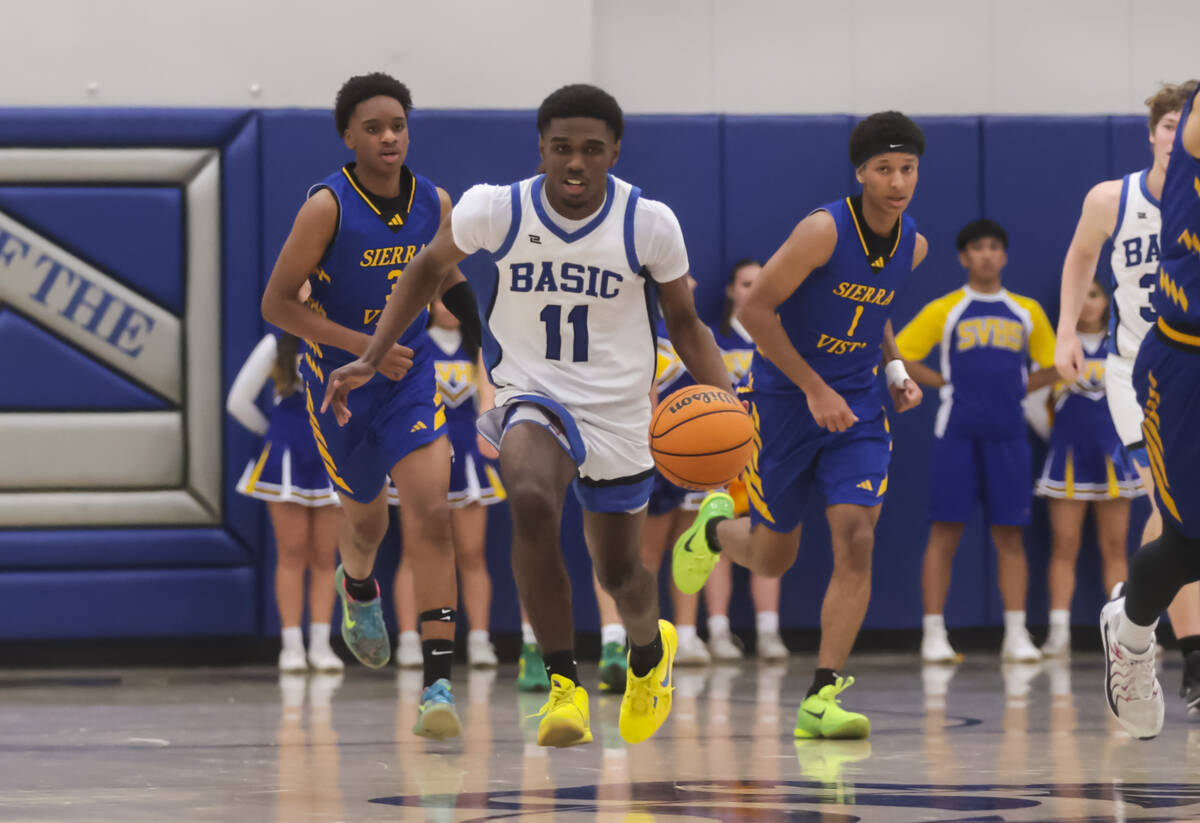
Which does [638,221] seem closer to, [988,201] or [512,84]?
[512,84]

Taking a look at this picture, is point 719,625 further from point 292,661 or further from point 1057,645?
point 292,661

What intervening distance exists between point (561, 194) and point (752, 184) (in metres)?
5.06

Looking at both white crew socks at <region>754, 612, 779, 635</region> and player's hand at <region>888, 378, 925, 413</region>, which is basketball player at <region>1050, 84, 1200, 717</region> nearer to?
player's hand at <region>888, 378, 925, 413</region>

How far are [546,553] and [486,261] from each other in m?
4.95

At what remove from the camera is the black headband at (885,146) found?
5.42 meters

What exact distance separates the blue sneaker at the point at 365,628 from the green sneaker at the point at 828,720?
1556mm

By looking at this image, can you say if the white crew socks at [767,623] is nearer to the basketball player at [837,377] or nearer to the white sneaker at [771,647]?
the white sneaker at [771,647]

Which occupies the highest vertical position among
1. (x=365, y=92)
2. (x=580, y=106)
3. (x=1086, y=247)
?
(x=365, y=92)

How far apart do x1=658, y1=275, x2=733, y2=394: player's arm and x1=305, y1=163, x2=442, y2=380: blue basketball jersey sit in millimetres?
1184

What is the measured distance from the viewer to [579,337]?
15.0ft

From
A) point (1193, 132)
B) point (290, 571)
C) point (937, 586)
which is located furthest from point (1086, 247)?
point (290, 571)

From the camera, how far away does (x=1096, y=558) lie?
958cm

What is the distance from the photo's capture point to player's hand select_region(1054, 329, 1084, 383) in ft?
17.7

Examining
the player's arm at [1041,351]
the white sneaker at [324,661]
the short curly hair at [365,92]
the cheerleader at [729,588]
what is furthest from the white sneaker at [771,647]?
the short curly hair at [365,92]
